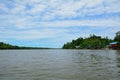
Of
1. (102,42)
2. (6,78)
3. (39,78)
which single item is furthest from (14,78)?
(102,42)

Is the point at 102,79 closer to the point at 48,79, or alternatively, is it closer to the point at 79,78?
the point at 79,78

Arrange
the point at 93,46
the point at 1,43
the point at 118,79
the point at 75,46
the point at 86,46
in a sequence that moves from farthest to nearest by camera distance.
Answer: the point at 75,46 → the point at 1,43 → the point at 86,46 → the point at 93,46 → the point at 118,79

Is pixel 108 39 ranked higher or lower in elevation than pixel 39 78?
higher

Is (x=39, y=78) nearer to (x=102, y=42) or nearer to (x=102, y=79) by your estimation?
(x=102, y=79)

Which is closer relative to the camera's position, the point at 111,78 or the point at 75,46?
the point at 111,78

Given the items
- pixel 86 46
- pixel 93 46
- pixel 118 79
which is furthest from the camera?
pixel 86 46

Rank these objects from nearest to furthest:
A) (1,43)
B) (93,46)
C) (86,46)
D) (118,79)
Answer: (118,79) < (93,46) < (86,46) < (1,43)

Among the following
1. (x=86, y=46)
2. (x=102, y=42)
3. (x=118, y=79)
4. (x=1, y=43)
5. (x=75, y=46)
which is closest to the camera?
(x=118, y=79)

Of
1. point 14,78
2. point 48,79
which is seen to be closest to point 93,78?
point 48,79

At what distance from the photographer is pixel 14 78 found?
1373 centimetres

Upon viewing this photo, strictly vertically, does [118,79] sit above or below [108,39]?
below

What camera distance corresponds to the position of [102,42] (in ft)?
478

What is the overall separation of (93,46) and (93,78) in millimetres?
143036

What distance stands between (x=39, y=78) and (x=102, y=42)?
134973mm
